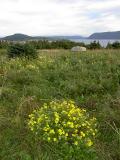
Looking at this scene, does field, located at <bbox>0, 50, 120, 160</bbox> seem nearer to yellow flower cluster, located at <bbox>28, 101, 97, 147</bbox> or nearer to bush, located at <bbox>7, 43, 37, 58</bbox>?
yellow flower cluster, located at <bbox>28, 101, 97, 147</bbox>

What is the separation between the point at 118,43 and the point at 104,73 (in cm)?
1319

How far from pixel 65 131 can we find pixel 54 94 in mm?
2937

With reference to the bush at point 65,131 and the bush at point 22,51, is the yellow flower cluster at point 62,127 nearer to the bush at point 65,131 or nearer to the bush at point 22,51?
the bush at point 65,131

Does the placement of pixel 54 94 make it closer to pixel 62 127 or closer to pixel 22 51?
pixel 62 127

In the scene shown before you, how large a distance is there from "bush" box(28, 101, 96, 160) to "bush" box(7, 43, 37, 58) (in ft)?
26.4

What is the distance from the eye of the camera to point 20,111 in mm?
6691

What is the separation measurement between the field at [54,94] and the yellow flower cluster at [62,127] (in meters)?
0.20

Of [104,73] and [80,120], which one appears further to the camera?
[104,73]

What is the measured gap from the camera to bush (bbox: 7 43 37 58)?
44.9 feet

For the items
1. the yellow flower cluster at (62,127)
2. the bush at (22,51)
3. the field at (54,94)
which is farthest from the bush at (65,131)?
the bush at (22,51)

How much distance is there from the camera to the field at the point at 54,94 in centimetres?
545

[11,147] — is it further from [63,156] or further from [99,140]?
[99,140]

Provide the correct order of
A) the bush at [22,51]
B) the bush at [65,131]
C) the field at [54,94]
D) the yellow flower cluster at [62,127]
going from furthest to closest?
the bush at [22,51], the field at [54,94], the yellow flower cluster at [62,127], the bush at [65,131]

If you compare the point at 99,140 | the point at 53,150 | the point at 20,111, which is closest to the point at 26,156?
the point at 53,150
